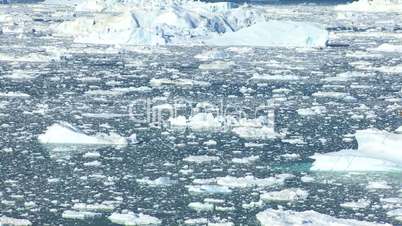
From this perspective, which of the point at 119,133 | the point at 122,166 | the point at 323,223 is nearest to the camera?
the point at 323,223

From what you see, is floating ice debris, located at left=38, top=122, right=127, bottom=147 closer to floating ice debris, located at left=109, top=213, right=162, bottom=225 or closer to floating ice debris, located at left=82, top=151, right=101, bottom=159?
floating ice debris, located at left=82, top=151, right=101, bottom=159

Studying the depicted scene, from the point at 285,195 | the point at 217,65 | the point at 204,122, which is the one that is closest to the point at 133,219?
the point at 285,195

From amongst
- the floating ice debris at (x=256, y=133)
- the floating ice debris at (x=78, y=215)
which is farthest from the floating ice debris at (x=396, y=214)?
the floating ice debris at (x=256, y=133)

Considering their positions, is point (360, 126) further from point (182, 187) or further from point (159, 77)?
point (159, 77)

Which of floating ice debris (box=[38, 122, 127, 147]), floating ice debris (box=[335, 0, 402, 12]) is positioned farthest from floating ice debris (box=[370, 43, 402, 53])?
floating ice debris (box=[335, 0, 402, 12])

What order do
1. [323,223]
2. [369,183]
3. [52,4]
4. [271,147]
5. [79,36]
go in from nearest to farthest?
[323,223] → [369,183] → [271,147] → [79,36] → [52,4]

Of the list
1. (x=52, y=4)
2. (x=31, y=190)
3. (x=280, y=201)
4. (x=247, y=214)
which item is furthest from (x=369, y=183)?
(x=52, y=4)
